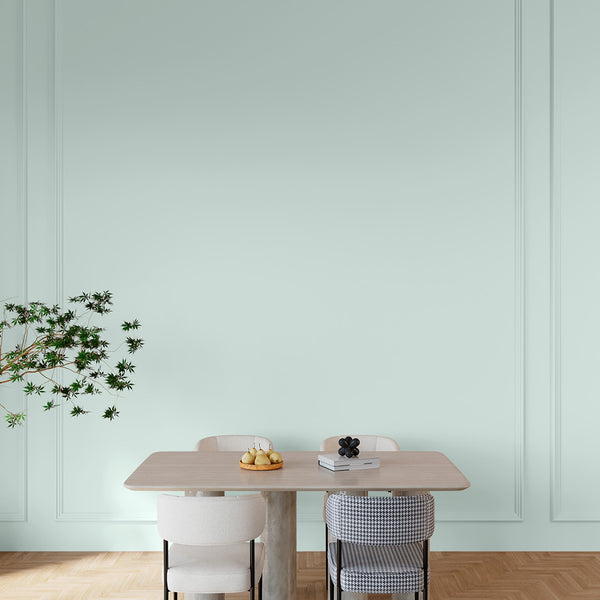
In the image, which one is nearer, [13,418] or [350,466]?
[350,466]

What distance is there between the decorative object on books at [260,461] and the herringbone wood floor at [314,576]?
3.00ft

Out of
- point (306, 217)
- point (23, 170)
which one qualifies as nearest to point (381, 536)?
point (306, 217)

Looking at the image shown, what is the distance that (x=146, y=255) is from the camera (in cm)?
459

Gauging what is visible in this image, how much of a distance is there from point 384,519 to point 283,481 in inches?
21.5

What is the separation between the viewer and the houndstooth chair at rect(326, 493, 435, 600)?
110 inches

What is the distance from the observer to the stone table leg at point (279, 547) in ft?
11.0

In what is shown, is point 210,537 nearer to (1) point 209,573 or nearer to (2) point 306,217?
(1) point 209,573

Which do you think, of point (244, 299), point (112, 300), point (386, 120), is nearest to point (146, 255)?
point (112, 300)

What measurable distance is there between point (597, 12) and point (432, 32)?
1143 mm

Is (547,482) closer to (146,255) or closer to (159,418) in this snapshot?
(159,418)

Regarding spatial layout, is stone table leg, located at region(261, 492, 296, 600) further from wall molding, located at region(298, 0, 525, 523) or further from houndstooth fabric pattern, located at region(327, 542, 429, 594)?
wall molding, located at region(298, 0, 525, 523)

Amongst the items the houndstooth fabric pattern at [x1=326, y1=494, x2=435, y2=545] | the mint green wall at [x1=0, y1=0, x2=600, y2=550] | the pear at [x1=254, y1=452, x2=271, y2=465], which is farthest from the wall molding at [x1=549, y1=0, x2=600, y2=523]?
the pear at [x1=254, y1=452, x2=271, y2=465]

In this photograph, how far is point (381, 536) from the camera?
2803 mm

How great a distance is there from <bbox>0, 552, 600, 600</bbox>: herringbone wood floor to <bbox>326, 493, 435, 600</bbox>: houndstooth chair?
0.91 metres
